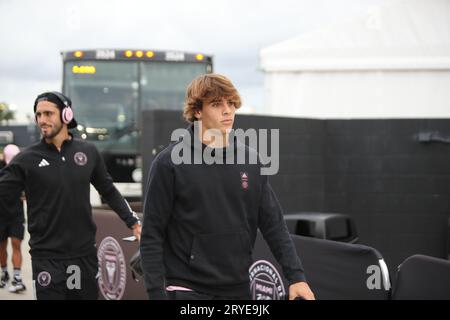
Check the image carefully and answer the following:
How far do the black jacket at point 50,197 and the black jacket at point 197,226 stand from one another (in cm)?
133

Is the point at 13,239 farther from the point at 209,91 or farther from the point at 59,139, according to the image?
the point at 209,91

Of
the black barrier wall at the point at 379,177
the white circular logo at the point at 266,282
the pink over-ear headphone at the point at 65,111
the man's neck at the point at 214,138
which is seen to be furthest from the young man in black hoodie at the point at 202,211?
the black barrier wall at the point at 379,177

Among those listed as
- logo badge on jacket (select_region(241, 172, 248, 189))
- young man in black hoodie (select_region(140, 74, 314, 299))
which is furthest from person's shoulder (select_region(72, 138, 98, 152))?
logo badge on jacket (select_region(241, 172, 248, 189))

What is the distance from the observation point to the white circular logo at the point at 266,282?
16.3 ft

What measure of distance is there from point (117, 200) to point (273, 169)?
4887 mm

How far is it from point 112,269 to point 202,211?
13.4 ft

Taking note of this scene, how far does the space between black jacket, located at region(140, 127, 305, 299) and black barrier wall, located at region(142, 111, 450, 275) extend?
257 inches

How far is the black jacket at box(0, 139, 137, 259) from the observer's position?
13.2 feet

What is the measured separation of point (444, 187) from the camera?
386 inches

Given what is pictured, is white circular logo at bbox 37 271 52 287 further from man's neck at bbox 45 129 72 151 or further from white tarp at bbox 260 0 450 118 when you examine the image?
white tarp at bbox 260 0 450 118

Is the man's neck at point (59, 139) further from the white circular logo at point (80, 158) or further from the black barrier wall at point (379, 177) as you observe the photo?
the black barrier wall at point (379, 177)

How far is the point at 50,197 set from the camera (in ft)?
13.2
